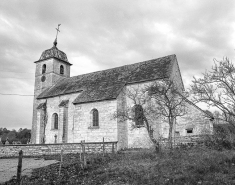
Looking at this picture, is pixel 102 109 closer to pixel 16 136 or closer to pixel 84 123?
pixel 84 123

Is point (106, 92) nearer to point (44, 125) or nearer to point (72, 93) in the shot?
point (72, 93)

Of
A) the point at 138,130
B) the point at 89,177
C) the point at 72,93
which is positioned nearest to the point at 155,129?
the point at 138,130

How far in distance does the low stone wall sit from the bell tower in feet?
37.6

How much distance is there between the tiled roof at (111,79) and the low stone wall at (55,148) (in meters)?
5.92

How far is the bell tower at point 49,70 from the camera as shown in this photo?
3197cm

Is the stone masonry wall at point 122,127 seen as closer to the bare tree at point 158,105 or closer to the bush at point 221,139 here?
the bare tree at point 158,105

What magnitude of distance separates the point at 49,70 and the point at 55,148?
696 inches

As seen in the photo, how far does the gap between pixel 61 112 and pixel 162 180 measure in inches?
769

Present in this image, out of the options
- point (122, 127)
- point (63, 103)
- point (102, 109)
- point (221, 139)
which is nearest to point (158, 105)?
point (122, 127)

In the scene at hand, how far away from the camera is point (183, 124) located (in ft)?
66.9

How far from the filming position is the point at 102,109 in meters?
21.9

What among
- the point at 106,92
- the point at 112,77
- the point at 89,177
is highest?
Result: the point at 112,77

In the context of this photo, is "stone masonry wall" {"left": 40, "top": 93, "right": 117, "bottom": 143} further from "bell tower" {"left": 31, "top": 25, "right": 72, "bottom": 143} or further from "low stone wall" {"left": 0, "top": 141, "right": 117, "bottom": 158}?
"bell tower" {"left": 31, "top": 25, "right": 72, "bottom": 143}

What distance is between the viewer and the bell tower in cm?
3197
